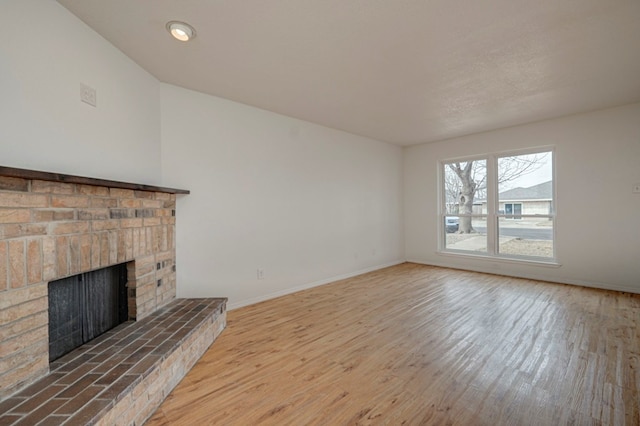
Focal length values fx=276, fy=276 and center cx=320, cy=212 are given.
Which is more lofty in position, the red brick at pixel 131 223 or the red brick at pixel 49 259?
the red brick at pixel 131 223

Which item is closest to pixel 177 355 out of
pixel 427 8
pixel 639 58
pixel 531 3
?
pixel 427 8

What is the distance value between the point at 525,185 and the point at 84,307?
5977 mm

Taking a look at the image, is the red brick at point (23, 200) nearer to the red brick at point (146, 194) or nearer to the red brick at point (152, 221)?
the red brick at point (146, 194)

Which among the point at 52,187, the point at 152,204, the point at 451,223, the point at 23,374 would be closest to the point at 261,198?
the point at 152,204

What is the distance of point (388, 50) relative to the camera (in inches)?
91.4

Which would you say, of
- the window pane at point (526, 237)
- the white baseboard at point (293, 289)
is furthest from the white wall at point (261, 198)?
the window pane at point (526, 237)

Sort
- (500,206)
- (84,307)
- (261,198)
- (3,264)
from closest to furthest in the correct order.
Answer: (3,264), (84,307), (261,198), (500,206)

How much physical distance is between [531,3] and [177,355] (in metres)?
3.35

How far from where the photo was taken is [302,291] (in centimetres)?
402

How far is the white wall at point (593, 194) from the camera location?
3.77 metres

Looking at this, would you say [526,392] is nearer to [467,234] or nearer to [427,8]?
[427,8]

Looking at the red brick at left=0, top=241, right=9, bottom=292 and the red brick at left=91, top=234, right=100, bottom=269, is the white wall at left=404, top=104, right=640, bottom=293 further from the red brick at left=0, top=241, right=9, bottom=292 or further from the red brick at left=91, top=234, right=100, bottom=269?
the red brick at left=0, top=241, right=9, bottom=292

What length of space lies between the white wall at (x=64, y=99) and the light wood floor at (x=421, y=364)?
5.61 ft

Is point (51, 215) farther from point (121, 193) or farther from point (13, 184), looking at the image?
point (121, 193)
